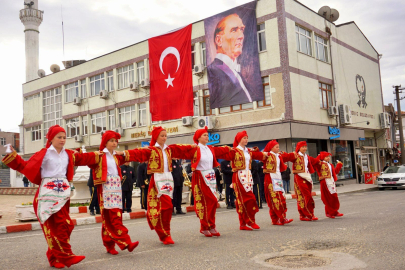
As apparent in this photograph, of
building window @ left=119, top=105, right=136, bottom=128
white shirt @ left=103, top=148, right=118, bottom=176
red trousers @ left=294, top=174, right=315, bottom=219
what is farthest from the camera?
building window @ left=119, top=105, right=136, bottom=128

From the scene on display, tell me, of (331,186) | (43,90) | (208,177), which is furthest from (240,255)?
(43,90)

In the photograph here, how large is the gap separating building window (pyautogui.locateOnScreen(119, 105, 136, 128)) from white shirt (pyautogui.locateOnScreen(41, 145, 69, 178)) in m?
24.2

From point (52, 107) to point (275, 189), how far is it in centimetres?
3177

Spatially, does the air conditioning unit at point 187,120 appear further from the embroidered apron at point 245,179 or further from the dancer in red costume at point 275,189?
the embroidered apron at point 245,179

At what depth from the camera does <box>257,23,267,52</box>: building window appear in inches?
885

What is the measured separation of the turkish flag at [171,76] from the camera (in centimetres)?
2512

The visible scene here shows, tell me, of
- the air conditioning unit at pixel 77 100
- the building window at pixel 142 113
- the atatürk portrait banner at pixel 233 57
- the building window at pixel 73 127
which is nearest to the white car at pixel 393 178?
the atatürk portrait banner at pixel 233 57

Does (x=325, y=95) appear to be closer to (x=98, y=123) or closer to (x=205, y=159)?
(x=98, y=123)

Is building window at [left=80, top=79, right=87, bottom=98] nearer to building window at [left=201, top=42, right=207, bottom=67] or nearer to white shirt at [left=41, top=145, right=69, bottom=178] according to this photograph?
building window at [left=201, top=42, right=207, bottom=67]

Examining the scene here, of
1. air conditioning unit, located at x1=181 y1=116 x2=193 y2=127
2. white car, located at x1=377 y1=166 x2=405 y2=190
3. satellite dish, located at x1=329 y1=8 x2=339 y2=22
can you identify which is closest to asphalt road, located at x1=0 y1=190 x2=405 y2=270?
white car, located at x1=377 y1=166 x2=405 y2=190

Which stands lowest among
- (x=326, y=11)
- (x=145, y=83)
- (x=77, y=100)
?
(x=145, y=83)

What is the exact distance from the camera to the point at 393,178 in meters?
20.6

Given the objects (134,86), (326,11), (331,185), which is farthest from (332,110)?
(331,185)

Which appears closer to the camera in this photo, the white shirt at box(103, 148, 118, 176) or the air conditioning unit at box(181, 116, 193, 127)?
the white shirt at box(103, 148, 118, 176)
